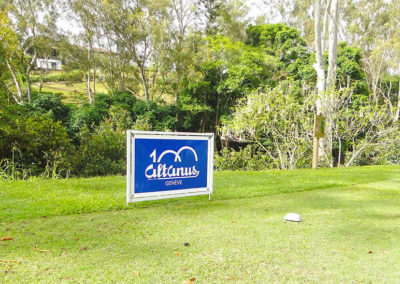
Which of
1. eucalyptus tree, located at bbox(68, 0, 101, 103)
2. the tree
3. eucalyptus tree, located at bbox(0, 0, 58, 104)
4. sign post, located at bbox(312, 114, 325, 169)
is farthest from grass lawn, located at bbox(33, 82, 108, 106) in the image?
sign post, located at bbox(312, 114, 325, 169)

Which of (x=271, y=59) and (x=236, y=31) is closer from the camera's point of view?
(x=271, y=59)

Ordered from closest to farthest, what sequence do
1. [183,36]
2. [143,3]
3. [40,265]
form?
[40,265] → [143,3] → [183,36]

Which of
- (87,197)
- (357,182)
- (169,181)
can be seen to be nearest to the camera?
(169,181)

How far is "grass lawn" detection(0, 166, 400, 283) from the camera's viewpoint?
215cm

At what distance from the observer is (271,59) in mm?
25625

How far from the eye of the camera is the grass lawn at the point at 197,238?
2148mm

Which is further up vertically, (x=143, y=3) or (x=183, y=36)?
(x=143, y=3)

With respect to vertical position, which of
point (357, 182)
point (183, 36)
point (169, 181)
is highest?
point (183, 36)

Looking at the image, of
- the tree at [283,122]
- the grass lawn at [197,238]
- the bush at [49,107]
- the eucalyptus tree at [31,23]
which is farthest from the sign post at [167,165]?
the eucalyptus tree at [31,23]

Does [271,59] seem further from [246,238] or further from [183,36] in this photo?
[246,238]

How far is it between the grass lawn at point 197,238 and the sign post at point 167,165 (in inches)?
9.5

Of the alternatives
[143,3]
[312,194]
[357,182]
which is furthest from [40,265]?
[143,3]

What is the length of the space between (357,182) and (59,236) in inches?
260

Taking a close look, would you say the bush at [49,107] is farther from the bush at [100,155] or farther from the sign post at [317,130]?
the sign post at [317,130]
